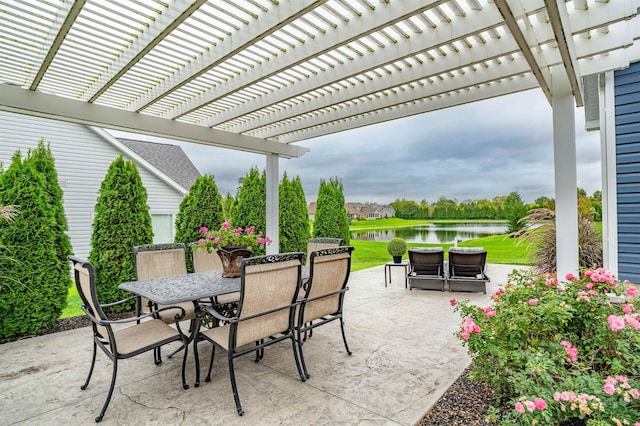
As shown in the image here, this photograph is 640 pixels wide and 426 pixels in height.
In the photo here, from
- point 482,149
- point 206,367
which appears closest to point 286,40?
point 206,367

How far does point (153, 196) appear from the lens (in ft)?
33.0

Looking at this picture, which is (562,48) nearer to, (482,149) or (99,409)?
(99,409)

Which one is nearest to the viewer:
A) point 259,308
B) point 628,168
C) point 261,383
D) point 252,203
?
point 259,308

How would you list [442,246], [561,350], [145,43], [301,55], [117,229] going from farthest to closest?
[442,246] → [117,229] → [301,55] → [145,43] → [561,350]

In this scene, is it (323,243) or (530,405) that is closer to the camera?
(530,405)

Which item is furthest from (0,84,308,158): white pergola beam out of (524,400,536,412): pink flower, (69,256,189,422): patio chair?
(524,400,536,412): pink flower

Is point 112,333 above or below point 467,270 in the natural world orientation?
above

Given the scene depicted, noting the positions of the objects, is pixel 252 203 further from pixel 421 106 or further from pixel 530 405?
pixel 530 405

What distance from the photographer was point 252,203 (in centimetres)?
750

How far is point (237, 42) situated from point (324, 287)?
2662 mm

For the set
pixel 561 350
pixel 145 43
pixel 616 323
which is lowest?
pixel 561 350

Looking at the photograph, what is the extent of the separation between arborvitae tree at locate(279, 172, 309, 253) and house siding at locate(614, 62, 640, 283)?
235 inches

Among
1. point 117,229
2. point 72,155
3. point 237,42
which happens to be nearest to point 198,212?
point 117,229

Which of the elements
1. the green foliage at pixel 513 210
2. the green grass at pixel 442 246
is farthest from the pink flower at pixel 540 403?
the green grass at pixel 442 246
